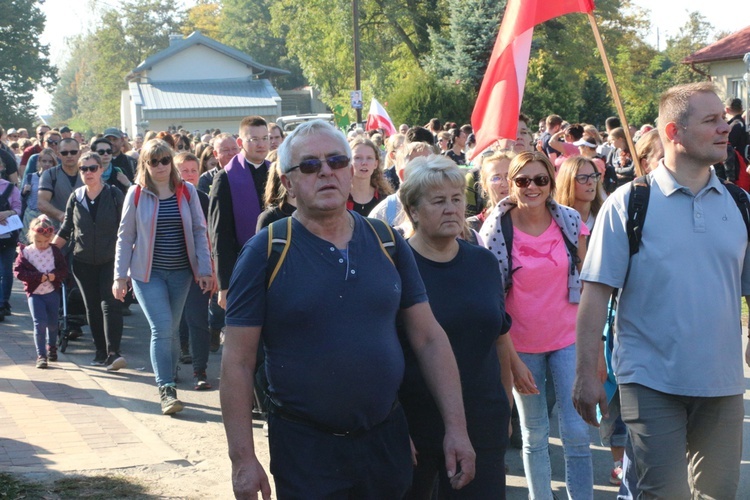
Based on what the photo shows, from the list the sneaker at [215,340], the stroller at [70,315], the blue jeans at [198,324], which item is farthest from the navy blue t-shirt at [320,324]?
the stroller at [70,315]

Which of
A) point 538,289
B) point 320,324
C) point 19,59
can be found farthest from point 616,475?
point 19,59

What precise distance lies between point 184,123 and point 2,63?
1751 centimetres

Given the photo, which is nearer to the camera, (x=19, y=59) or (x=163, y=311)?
(x=163, y=311)

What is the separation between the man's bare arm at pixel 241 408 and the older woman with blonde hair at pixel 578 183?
371 cm

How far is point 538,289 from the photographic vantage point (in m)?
5.46

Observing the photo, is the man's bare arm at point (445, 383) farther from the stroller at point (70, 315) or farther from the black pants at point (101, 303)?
the stroller at point (70, 315)

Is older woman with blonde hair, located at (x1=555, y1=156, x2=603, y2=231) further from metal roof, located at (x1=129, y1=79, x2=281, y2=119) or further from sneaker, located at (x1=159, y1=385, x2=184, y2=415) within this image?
metal roof, located at (x1=129, y1=79, x2=281, y2=119)

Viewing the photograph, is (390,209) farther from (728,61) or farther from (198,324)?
(728,61)

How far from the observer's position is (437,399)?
376 centimetres

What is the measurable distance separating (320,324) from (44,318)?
684 cm

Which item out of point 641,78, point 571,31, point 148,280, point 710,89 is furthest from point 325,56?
point 710,89

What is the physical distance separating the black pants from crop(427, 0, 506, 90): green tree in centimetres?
3085

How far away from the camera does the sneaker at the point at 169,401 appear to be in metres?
7.77

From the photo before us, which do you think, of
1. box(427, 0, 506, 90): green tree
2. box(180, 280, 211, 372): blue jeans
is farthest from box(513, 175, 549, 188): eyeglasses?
box(427, 0, 506, 90): green tree
